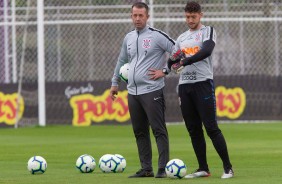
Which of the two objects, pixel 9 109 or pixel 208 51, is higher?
pixel 208 51

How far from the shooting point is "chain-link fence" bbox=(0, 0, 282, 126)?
24.4 meters

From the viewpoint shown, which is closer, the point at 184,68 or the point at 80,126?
the point at 184,68

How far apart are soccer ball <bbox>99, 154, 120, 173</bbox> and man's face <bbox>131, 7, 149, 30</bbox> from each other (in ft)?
5.63

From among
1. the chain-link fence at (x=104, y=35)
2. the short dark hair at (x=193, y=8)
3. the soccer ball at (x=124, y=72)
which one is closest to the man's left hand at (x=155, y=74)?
the soccer ball at (x=124, y=72)

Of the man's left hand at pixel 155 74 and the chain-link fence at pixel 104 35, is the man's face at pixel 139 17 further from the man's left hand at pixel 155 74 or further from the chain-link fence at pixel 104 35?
the chain-link fence at pixel 104 35

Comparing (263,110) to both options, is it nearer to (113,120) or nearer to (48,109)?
(113,120)

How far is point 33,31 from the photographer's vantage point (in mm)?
24734

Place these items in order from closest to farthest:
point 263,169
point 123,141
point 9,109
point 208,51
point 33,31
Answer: point 208,51 < point 263,169 < point 123,141 < point 9,109 < point 33,31

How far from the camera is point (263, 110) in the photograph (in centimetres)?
2400

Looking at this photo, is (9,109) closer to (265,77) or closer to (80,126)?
(80,126)

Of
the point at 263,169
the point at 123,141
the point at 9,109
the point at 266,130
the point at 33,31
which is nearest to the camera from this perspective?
the point at 263,169

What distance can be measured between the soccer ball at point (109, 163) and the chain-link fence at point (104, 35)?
1192 cm

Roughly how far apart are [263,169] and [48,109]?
11.7 metres

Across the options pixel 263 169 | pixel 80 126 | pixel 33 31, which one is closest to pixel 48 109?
pixel 80 126
